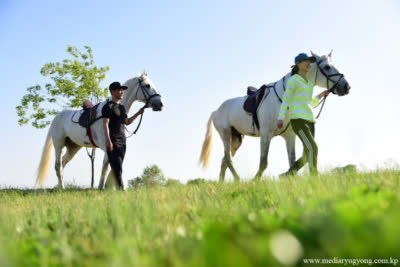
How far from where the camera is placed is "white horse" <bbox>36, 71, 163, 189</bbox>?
9.16m

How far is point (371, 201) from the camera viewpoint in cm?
190

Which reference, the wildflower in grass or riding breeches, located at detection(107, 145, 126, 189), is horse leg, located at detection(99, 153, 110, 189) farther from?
the wildflower in grass

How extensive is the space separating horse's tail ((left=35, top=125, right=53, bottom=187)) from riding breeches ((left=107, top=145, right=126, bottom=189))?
5.28 meters

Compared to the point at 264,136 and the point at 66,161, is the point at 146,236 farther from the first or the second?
the point at 66,161

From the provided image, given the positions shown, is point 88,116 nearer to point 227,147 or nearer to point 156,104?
point 156,104

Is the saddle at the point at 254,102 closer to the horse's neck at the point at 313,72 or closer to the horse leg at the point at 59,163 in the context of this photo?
the horse's neck at the point at 313,72

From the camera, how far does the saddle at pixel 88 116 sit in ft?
32.7

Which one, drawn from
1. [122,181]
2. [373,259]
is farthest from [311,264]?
[122,181]

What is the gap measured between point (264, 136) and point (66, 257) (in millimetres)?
7028

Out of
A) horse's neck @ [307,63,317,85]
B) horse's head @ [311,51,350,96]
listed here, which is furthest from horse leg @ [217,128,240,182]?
horse's head @ [311,51,350,96]

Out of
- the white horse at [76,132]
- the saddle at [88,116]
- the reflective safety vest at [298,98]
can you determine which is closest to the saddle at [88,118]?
the saddle at [88,116]

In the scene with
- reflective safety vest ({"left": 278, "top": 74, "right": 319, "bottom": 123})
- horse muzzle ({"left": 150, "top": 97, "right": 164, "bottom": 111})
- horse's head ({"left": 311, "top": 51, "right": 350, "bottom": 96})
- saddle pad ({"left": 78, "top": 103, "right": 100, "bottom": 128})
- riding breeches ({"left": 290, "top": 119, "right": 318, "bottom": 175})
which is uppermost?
saddle pad ({"left": 78, "top": 103, "right": 100, "bottom": 128})

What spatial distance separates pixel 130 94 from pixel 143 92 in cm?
39

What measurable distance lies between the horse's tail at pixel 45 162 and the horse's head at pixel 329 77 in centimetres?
888
